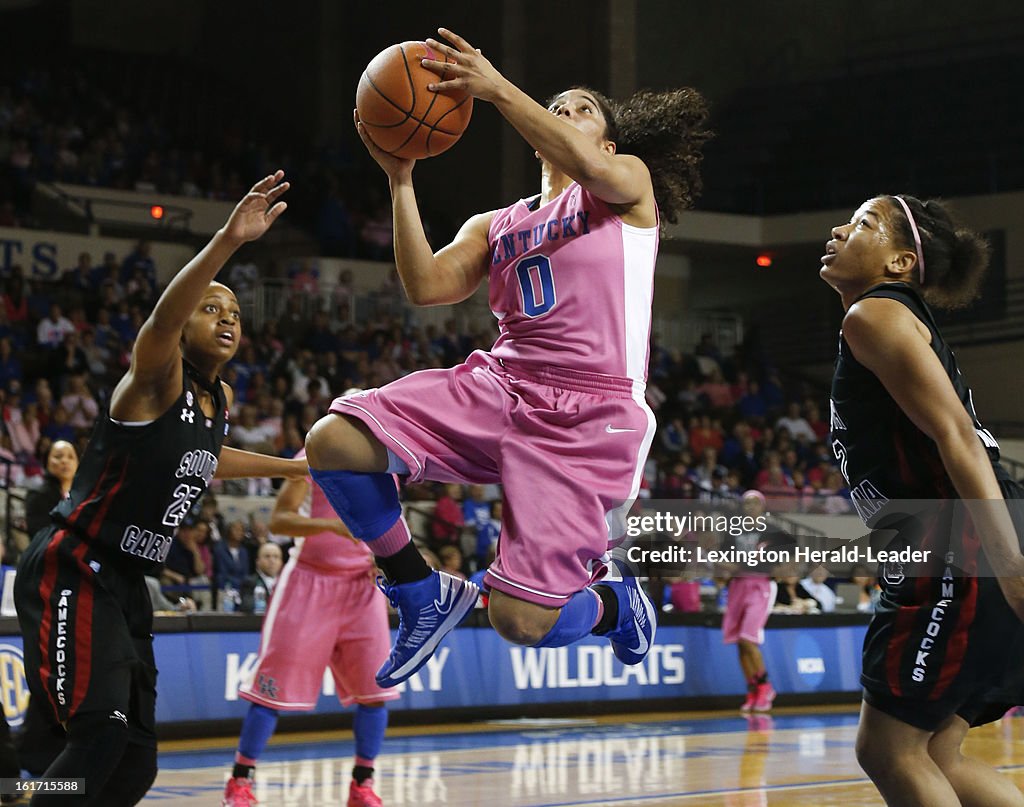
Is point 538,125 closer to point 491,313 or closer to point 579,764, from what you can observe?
point 579,764

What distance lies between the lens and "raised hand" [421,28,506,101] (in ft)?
13.1

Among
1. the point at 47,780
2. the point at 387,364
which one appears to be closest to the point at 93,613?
the point at 47,780

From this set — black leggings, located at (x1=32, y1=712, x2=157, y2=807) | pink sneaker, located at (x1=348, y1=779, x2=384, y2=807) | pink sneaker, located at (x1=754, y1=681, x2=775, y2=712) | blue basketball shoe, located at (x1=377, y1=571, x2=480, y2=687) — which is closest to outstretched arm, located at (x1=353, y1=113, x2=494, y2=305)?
blue basketball shoe, located at (x1=377, y1=571, x2=480, y2=687)

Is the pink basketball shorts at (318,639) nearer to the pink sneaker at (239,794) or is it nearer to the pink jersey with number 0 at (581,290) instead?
the pink sneaker at (239,794)

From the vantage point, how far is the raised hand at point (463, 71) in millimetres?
3980

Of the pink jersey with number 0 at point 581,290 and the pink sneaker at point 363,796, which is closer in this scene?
the pink jersey with number 0 at point 581,290

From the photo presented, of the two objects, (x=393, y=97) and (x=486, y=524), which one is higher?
(x=393, y=97)

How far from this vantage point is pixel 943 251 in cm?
411

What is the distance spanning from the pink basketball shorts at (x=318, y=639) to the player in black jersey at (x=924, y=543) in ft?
12.2

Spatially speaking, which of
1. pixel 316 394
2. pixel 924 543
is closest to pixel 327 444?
pixel 924 543

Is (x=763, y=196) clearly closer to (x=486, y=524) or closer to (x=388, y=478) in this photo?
(x=486, y=524)

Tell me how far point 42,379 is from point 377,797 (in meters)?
7.93

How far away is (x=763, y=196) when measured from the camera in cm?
2320
